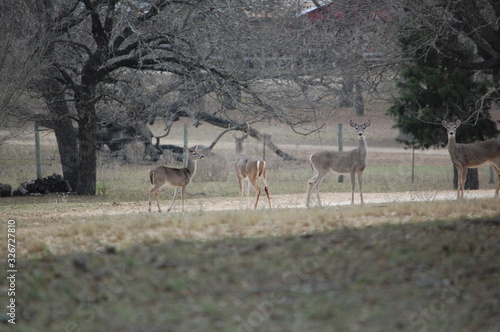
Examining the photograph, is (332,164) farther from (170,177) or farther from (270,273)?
(270,273)

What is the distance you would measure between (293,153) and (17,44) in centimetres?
1739

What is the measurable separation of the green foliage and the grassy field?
1040cm

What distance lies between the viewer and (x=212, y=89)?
748 inches

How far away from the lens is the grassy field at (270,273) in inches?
245

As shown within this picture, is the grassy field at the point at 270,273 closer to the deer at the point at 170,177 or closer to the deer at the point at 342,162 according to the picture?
the deer at the point at 342,162

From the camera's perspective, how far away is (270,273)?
7277 millimetres

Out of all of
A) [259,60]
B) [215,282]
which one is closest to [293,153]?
[259,60]

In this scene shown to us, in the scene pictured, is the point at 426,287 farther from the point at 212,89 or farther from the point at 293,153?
the point at 293,153

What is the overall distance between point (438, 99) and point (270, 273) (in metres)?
16.7

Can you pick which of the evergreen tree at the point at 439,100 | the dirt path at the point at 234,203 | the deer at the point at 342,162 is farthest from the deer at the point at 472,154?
the evergreen tree at the point at 439,100

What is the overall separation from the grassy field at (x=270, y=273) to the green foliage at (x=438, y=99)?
10.4 meters

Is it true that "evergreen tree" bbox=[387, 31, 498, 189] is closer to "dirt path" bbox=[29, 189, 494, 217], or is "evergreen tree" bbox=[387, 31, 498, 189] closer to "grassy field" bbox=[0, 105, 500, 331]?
"dirt path" bbox=[29, 189, 494, 217]

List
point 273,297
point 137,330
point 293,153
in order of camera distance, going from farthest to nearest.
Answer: point 293,153 < point 273,297 < point 137,330

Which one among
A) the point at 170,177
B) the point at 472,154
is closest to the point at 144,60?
the point at 170,177
